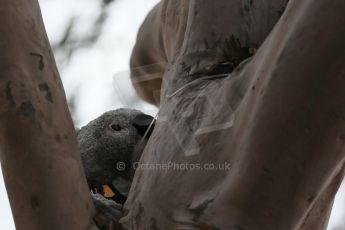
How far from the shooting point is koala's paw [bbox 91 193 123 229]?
3.73 ft

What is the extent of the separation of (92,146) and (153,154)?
21cm

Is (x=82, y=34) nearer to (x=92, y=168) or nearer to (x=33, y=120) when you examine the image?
(x=92, y=168)

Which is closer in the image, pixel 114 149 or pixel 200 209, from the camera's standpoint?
pixel 200 209

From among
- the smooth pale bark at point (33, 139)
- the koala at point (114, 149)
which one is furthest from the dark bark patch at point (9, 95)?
the koala at point (114, 149)

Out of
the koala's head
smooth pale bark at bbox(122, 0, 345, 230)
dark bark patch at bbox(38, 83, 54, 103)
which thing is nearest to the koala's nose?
the koala's head

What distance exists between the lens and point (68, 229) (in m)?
1.08

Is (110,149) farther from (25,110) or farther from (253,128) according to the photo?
(253,128)

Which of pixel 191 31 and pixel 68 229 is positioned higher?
pixel 191 31

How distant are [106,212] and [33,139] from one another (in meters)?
0.16

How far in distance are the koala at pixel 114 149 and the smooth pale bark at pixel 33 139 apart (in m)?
0.17

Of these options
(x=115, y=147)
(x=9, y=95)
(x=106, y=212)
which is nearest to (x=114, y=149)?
(x=115, y=147)

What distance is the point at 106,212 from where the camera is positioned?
1157mm

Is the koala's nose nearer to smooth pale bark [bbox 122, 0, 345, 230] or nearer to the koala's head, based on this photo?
the koala's head

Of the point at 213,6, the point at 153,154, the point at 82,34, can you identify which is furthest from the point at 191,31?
the point at 82,34
